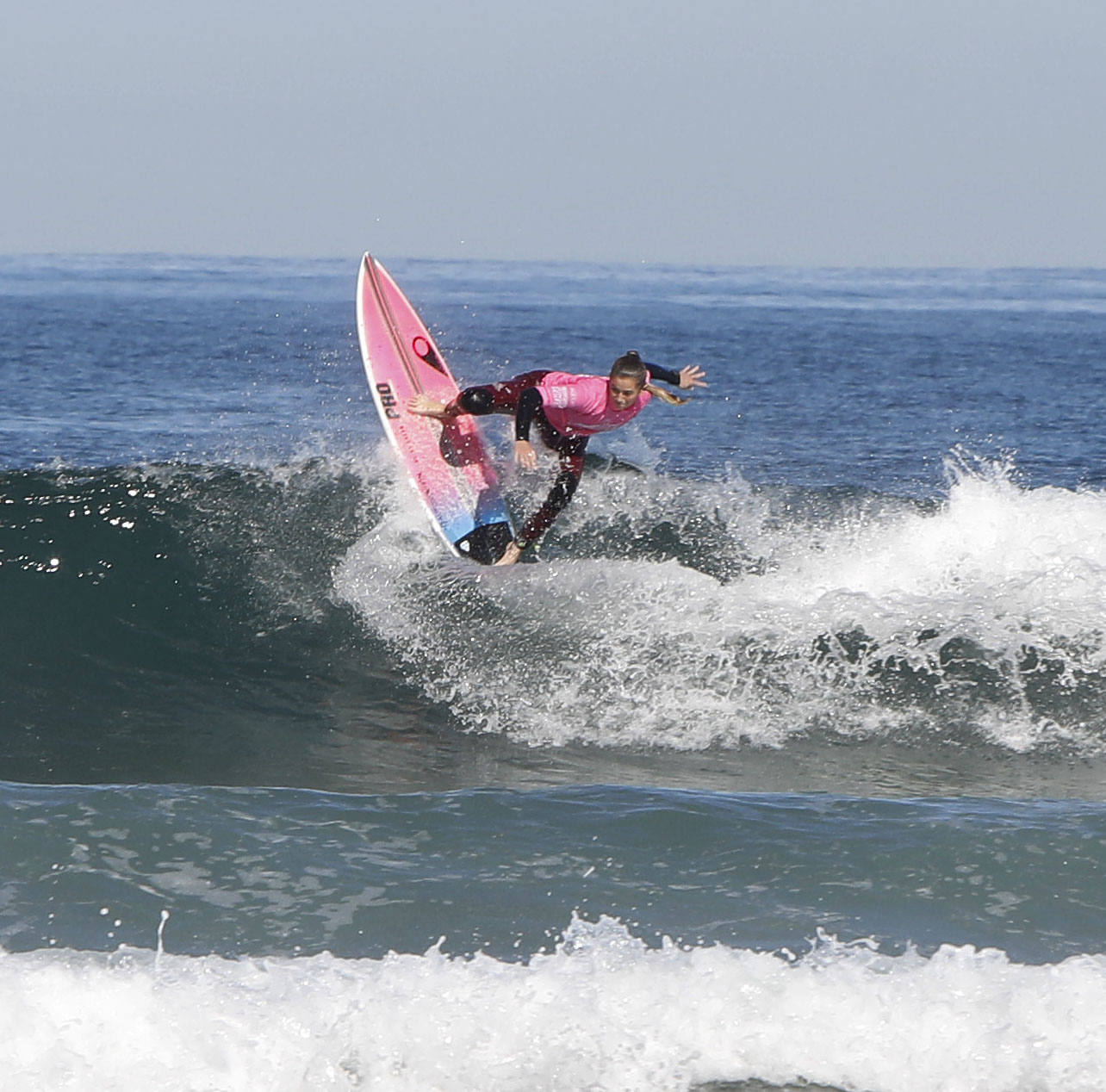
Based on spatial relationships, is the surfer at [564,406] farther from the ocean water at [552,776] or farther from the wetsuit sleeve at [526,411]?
the ocean water at [552,776]

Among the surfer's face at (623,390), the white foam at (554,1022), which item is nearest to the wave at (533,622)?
the surfer's face at (623,390)

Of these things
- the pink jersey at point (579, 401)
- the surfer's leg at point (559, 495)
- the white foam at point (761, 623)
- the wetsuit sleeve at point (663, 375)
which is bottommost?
the white foam at point (761, 623)

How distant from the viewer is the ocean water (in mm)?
3951

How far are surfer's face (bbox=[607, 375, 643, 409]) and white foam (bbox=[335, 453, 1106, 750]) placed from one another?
1.07 m

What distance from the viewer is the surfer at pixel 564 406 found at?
7.83 metres

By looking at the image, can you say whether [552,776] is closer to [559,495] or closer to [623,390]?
[623,390]

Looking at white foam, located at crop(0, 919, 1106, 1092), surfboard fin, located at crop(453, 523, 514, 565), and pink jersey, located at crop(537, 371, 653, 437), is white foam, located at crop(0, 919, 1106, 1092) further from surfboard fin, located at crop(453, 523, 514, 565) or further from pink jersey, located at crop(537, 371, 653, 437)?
surfboard fin, located at crop(453, 523, 514, 565)

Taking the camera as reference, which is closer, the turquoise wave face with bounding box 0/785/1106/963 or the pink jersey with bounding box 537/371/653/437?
the turquoise wave face with bounding box 0/785/1106/963

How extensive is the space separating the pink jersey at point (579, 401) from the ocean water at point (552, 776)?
97 centimetres

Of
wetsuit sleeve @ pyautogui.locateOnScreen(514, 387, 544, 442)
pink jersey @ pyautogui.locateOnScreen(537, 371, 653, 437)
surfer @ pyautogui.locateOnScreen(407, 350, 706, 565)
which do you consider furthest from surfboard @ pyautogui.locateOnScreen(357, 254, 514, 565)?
wetsuit sleeve @ pyautogui.locateOnScreen(514, 387, 544, 442)

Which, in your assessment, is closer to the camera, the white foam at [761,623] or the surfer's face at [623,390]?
the white foam at [761,623]

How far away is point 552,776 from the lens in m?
6.54

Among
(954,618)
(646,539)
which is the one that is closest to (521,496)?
(646,539)

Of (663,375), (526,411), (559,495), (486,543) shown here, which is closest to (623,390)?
(663,375)
